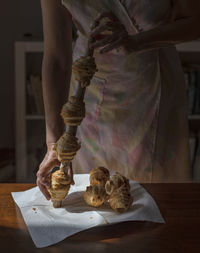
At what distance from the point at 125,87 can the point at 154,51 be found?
0.40ft

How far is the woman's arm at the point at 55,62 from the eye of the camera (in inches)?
37.0

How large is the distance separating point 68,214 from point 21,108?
125 centimetres

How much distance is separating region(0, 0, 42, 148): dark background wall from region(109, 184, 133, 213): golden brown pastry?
1281 mm

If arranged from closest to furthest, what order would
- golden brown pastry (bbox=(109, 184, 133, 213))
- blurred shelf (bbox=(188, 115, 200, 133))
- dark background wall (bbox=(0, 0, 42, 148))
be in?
golden brown pastry (bbox=(109, 184, 133, 213)), dark background wall (bbox=(0, 0, 42, 148)), blurred shelf (bbox=(188, 115, 200, 133))

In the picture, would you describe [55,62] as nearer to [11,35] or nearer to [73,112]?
[73,112]

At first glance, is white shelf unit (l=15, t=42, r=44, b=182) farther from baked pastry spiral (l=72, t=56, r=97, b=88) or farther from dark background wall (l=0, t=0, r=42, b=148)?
baked pastry spiral (l=72, t=56, r=97, b=88)

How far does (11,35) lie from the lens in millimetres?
1827

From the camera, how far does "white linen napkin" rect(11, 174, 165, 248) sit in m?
0.63

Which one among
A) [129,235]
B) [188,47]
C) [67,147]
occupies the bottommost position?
[129,235]

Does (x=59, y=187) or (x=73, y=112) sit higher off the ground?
(x=73, y=112)

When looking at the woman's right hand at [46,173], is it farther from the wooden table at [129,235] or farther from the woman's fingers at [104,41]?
the woman's fingers at [104,41]

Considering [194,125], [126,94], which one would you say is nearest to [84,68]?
[126,94]

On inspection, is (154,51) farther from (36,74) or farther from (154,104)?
(36,74)

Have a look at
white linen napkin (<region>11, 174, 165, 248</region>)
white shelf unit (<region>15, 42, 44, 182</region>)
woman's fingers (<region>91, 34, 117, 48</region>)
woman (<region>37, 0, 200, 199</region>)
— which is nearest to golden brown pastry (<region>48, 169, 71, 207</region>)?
white linen napkin (<region>11, 174, 165, 248</region>)
